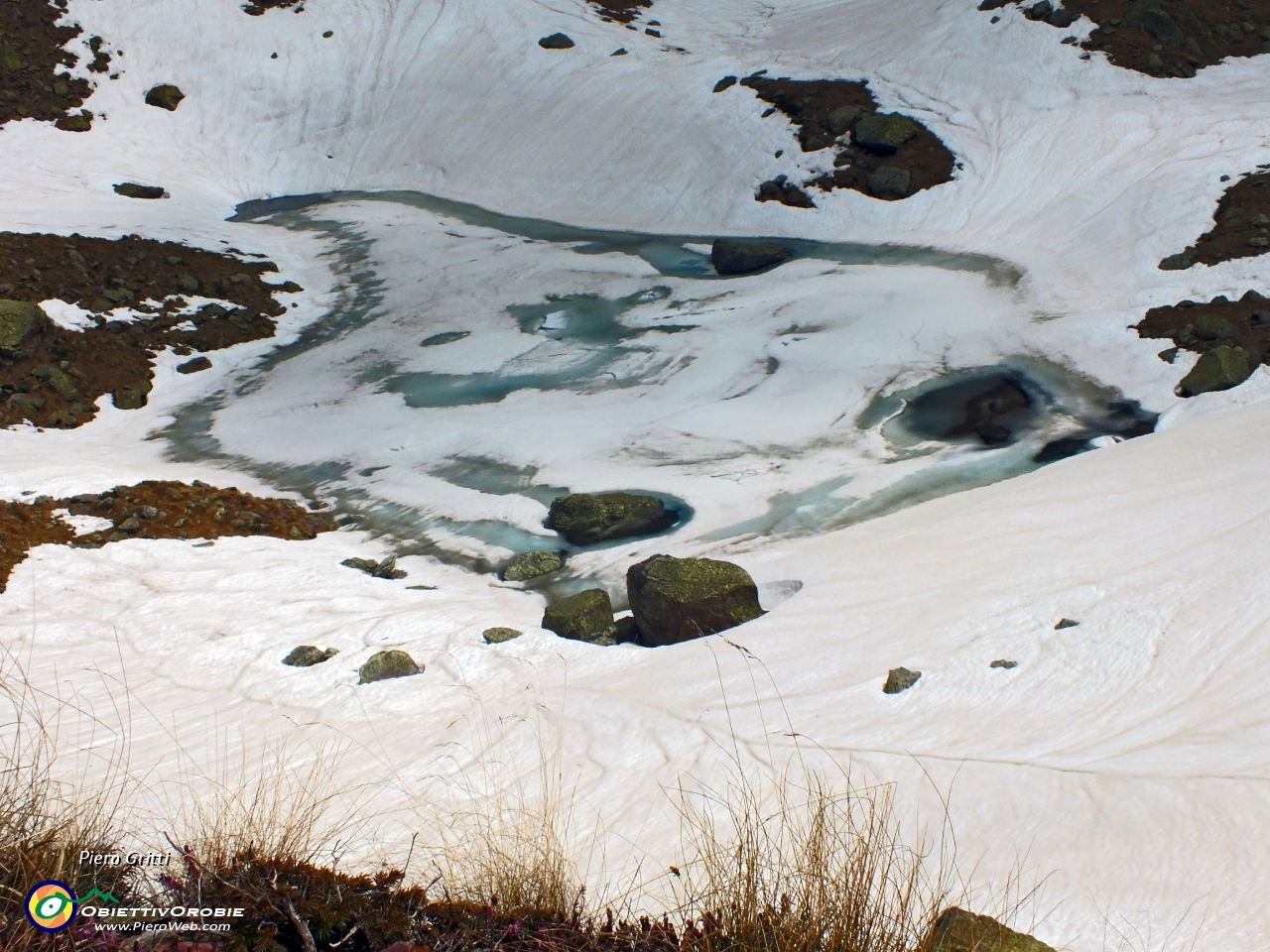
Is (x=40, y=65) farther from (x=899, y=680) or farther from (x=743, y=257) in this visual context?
(x=899, y=680)

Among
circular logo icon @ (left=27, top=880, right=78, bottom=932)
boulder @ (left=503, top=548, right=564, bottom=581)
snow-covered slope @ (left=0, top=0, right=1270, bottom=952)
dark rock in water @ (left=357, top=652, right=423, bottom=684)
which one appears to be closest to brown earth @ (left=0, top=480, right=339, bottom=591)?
snow-covered slope @ (left=0, top=0, right=1270, bottom=952)

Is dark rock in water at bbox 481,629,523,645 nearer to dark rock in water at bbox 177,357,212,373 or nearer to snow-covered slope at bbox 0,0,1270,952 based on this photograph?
snow-covered slope at bbox 0,0,1270,952

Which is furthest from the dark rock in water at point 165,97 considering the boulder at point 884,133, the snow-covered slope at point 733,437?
the boulder at point 884,133

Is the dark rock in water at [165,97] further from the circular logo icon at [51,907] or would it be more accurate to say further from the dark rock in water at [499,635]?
the circular logo icon at [51,907]

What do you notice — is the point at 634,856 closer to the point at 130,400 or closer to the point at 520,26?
the point at 130,400

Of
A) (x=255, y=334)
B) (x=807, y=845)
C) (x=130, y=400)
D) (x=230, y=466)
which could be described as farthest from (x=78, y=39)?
(x=807, y=845)

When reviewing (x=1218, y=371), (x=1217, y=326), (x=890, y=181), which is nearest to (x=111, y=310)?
(x=890, y=181)
